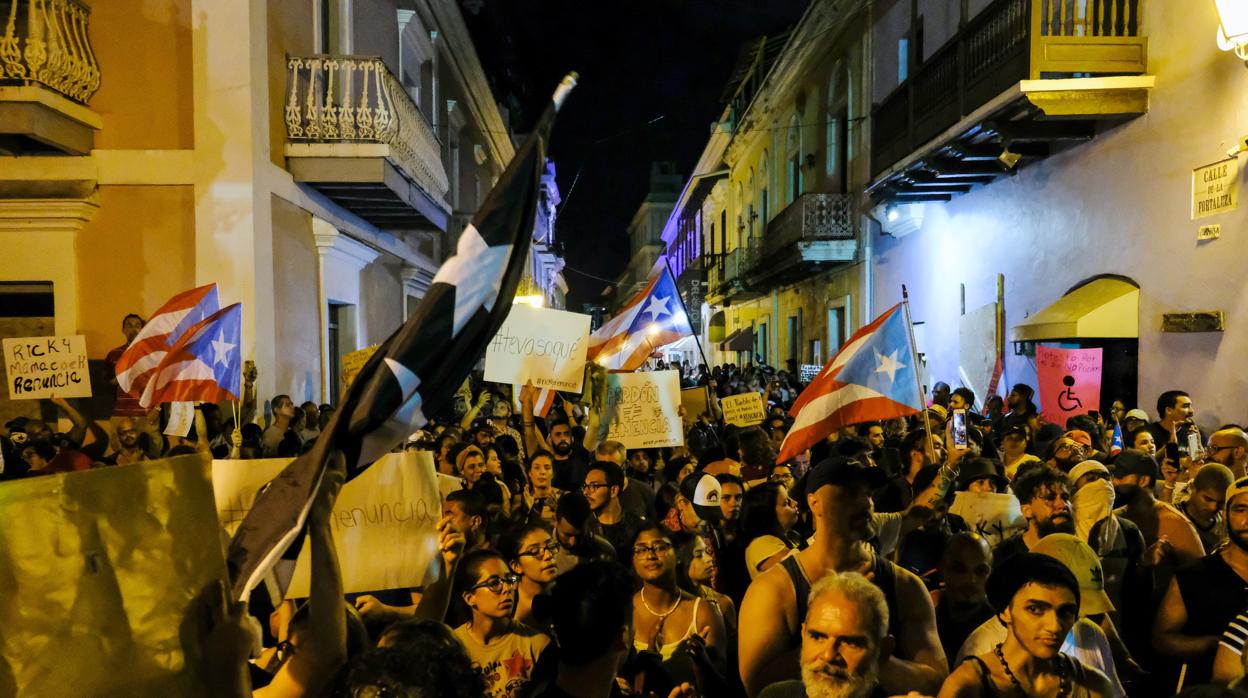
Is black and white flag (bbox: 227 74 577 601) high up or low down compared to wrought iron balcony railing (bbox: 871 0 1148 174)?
down

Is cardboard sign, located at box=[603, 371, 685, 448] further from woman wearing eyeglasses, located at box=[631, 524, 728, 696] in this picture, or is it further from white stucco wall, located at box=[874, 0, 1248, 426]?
white stucco wall, located at box=[874, 0, 1248, 426]

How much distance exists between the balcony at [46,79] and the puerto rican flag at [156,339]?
2.80m

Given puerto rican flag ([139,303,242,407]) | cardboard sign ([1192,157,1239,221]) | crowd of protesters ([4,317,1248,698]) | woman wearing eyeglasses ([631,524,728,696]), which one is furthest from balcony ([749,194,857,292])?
woman wearing eyeglasses ([631,524,728,696])

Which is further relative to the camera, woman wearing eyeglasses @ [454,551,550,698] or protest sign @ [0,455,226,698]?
woman wearing eyeglasses @ [454,551,550,698]

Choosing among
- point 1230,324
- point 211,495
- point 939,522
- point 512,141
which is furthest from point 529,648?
point 512,141

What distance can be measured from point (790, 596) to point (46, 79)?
9.53 metres

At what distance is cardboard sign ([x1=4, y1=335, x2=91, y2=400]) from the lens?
789 cm

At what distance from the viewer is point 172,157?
10.4 m

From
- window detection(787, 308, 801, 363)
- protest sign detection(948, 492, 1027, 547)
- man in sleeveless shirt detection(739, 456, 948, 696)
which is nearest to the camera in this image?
man in sleeveless shirt detection(739, 456, 948, 696)

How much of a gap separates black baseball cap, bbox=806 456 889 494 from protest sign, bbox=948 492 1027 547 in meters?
1.87

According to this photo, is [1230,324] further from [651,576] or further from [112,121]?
[112,121]

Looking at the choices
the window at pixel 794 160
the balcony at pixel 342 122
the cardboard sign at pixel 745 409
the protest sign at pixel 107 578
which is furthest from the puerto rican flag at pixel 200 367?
the window at pixel 794 160

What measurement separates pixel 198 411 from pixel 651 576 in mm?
5852

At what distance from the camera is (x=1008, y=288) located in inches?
555
